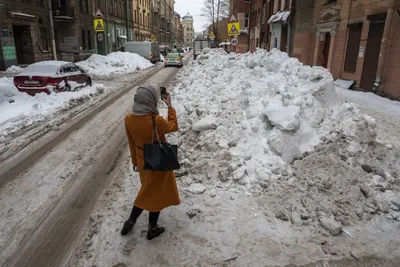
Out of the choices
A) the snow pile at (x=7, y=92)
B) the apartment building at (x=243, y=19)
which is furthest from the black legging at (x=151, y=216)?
the apartment building at (x=243, y=19)

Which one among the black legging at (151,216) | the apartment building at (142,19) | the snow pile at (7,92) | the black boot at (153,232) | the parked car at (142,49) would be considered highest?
the apartment building at (142,19)

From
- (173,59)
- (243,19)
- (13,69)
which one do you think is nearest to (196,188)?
(13,69)

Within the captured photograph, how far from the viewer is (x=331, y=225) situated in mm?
3688

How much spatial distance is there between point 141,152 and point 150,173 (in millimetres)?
260

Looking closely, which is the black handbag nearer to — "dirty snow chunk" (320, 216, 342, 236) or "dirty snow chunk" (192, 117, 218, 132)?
"dirty snow chunk" (320, 216, 342, 236)

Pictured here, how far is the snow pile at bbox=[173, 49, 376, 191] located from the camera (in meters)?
4.67

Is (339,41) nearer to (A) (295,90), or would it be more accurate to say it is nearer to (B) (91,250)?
(A) (295,90)

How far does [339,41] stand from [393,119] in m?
8.47

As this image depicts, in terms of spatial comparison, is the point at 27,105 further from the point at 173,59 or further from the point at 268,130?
the point at 173,59

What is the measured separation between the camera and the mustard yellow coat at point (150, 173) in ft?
10.8

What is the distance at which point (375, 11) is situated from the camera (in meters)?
11.9

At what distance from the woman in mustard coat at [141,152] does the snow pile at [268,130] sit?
135 centimetres

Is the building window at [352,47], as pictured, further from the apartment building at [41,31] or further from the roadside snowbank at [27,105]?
the apartment building at [41,31]

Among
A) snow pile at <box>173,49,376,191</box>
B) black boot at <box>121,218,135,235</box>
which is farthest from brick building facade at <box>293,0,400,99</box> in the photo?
black boot at <box>121,218,135,235</box>
